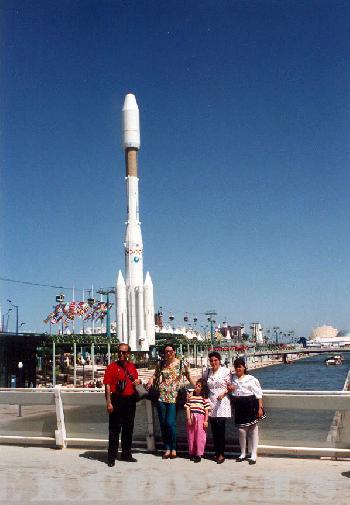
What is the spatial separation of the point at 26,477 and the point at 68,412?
2004 mm

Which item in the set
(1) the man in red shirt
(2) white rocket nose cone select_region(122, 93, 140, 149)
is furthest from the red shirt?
(2) white rocket nose cone select_region(122, 93, 140, 149)

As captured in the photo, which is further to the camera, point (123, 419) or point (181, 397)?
point (181, 397)

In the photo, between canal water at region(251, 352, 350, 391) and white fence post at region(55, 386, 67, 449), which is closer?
white fence post at region(55, 386, 67, 449)

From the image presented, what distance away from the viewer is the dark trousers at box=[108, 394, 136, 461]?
7.41 m

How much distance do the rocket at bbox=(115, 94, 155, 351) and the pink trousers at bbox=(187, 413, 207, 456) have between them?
6055 cm

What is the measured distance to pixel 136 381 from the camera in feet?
25.2

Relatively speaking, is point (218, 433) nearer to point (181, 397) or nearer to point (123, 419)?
point (181, 397)

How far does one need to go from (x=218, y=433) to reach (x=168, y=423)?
2.28ft

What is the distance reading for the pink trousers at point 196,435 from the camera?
7.29 meters

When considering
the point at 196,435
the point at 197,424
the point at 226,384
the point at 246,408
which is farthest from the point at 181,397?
the point at 246,408

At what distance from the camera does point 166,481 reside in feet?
20.6

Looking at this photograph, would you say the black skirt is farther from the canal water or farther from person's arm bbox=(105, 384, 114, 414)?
the canal water

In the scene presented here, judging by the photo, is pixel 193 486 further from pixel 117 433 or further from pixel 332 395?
pixel 332 395

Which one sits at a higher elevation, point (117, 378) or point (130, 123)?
point (130, 123)
